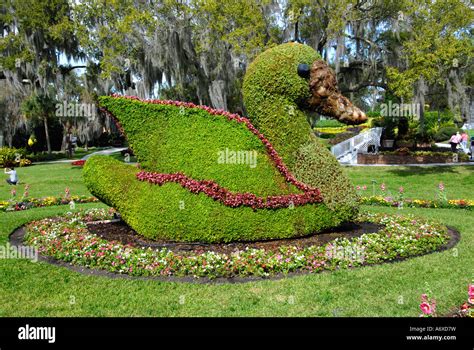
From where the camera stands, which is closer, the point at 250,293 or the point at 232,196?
the point at 250,293

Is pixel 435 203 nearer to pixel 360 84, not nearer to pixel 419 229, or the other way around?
pixel 419 229

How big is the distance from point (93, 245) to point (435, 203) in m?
9.46

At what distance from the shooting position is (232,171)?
6805 millimetres

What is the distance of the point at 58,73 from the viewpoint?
2856 cm

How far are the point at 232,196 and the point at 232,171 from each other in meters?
0.44

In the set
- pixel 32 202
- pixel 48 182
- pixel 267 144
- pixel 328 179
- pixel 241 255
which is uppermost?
pixel 267 144

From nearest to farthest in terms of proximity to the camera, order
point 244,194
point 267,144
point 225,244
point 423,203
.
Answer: point 244,194 → point 225,244 → point 267,144 → point 423,203

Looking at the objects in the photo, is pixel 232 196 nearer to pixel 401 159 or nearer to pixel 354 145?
pixel 401 159

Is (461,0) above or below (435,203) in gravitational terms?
above

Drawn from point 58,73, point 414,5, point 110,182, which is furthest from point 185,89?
point 110,182

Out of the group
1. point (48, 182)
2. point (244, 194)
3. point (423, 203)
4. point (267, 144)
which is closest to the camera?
point (244, 194)

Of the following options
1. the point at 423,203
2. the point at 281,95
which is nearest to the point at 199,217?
the point at 281,95

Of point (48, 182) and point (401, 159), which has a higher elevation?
point (401, 159)

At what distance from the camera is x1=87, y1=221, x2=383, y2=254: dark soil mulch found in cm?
667
